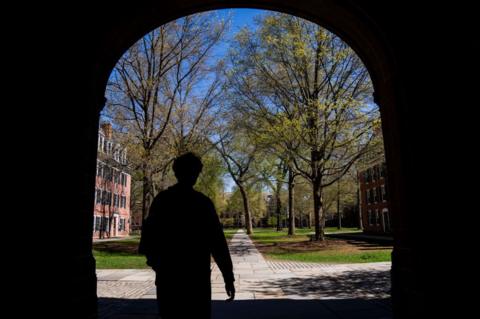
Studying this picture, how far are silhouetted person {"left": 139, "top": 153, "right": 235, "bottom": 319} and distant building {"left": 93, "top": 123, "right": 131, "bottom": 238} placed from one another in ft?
106

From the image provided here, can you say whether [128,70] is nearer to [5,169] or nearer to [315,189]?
[315,189]

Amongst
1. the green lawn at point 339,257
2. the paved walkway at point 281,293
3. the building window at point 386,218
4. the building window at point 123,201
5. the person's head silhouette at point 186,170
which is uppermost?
the building window at point 123,201

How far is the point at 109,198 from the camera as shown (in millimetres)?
41469

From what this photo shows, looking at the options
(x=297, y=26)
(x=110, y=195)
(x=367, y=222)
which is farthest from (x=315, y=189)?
(x=110, y=195)

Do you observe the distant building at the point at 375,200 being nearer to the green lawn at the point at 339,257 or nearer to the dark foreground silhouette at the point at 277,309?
the green lawn at the point at 339,257

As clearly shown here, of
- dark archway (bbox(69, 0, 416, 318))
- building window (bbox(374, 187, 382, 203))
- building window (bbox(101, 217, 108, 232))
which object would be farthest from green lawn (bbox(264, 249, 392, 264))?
building window (bbox(101, 217, 108, 232))

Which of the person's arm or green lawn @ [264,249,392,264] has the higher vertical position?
the person's arm

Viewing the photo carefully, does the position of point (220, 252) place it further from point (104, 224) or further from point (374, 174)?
point (104, 224)

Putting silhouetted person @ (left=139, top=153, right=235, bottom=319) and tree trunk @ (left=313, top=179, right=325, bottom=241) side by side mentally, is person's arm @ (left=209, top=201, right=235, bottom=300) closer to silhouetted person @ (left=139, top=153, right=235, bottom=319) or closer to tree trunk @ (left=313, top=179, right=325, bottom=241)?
silhouetted person @ (left=139, top=153, right=235, bottom=319)

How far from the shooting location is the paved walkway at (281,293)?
18.2 feet

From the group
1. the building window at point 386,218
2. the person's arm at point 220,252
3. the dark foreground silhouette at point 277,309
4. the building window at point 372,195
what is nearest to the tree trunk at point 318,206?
the dark foreground silhouette at point 277,309

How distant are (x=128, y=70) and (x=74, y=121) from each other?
50.5ft

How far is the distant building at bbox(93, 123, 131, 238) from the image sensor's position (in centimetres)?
3712

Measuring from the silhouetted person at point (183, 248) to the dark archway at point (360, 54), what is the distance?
2.22 m
